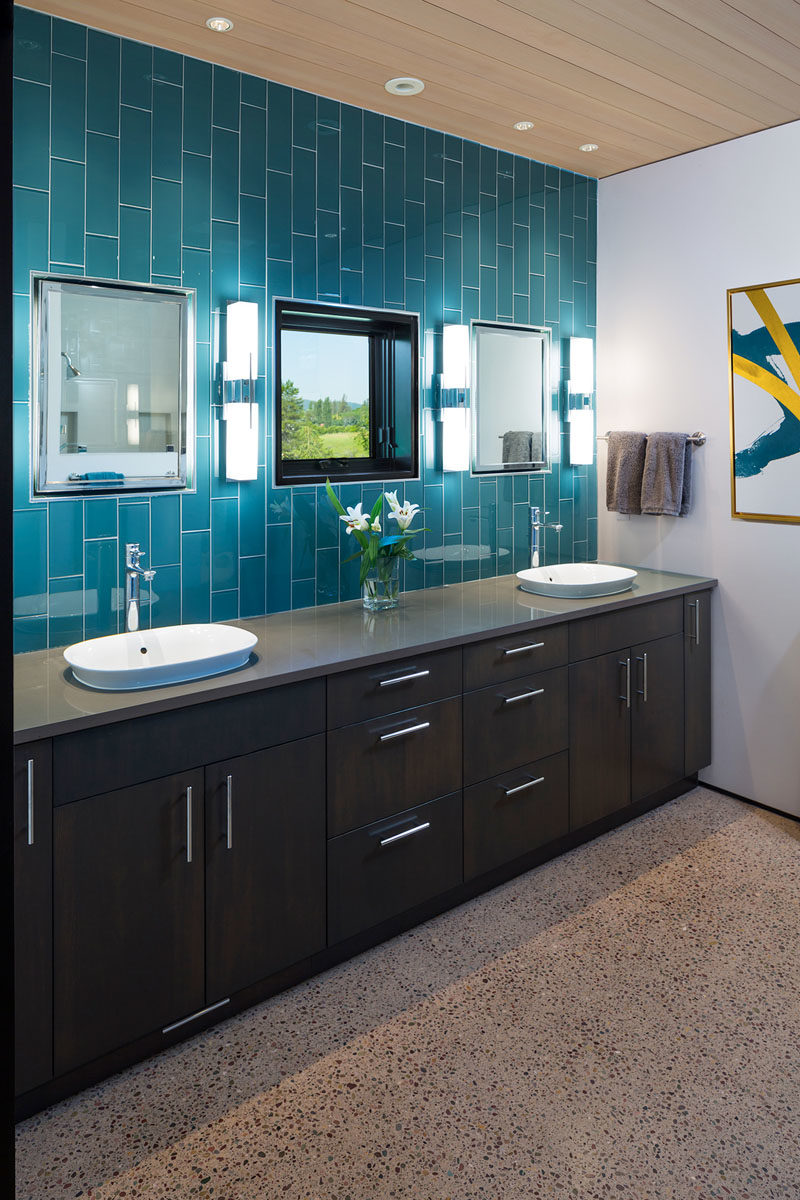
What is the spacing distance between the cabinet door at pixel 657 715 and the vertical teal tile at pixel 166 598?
165 centimetres

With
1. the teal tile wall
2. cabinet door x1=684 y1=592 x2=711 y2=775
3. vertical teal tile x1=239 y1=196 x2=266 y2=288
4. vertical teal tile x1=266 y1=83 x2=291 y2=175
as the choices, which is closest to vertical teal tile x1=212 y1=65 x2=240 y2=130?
the teal tile wall

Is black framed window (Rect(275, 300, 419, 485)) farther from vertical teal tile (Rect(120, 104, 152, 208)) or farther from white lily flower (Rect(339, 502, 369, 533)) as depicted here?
vertical teal tile (Rect(120, 104, 152, 208))

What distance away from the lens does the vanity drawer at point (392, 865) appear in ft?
7.79

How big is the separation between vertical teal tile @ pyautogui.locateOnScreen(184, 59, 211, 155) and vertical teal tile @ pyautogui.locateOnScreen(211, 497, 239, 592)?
1.04m

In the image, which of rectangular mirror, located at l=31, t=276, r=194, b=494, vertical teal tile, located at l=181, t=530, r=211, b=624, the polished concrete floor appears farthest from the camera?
vertical teal tile, located at l=181, t=530, r=211, b=624

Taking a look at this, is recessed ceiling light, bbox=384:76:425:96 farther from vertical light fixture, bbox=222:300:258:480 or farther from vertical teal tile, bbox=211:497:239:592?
vertical teal tile, bbox=211:497:239:592

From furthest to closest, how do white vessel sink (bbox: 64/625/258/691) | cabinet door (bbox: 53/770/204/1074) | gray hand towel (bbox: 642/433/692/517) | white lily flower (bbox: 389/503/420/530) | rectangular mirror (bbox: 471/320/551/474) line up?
gray hand towel (bbox: 642/433/692/517), rectangular mirror (bbox: 471/320/551/474), white lily flower (bbox: 389/503/420/530), white vessel sink (bbox: 64/625/258/691), cabinet door (bbox: 53/770/204/1074)

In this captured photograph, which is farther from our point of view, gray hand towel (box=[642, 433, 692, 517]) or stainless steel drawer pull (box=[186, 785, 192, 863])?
gray hand towel (box=[642, 433, 692, 517])

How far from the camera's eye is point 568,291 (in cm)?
373

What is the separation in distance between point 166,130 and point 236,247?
357mm

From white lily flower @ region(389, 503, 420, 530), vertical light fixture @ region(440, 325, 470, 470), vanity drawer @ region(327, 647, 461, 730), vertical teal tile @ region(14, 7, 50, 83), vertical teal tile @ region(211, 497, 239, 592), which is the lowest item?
vanity drawer @ region(327, 647, 461, 730)

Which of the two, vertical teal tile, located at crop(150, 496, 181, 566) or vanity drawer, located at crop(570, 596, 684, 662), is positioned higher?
vertical teal tile, located at crop(150, 496, 181, 566)

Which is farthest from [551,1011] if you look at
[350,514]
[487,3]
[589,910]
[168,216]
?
[487,3]

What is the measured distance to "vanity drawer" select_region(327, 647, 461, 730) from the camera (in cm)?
231
